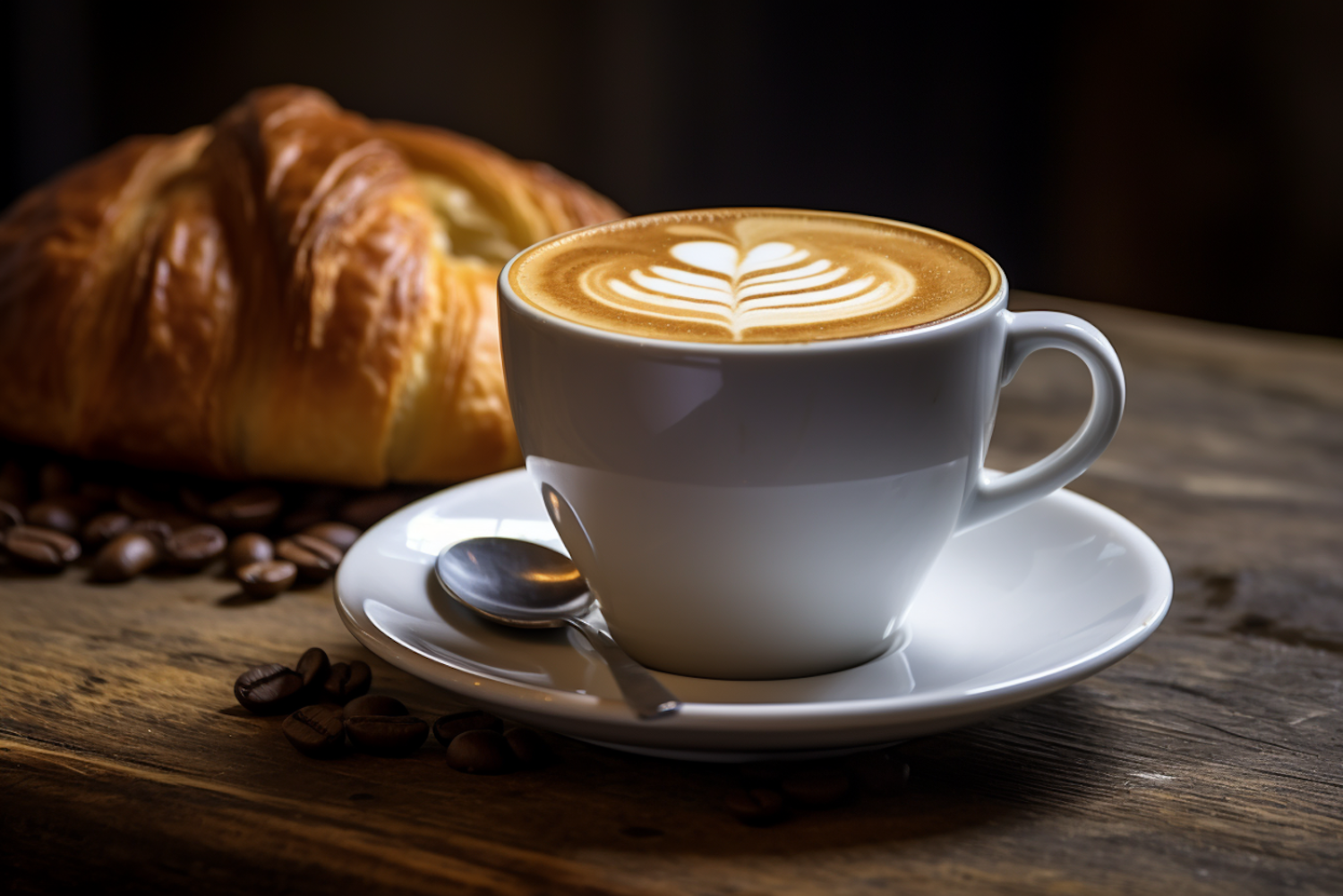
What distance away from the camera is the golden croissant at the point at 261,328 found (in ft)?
4.90

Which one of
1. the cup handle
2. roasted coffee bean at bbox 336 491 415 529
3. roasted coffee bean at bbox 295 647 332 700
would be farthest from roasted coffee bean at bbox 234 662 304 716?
the cup handle

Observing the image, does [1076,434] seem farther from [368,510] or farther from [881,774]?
[368,510]

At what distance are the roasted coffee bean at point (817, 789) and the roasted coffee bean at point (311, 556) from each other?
603mm

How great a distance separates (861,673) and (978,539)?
0.24 metres

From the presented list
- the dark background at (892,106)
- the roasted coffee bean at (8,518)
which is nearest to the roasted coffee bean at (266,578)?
the roasted coffee bean at (8,518)

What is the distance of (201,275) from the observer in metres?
1.55

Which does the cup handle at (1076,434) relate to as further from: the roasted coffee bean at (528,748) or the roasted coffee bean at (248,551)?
the roasted coffee bean at (248,551)

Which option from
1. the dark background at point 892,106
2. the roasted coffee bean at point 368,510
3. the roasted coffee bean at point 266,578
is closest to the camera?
the roasted coffee bean at point 266,578

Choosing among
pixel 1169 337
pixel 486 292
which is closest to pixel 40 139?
pixel 486 292

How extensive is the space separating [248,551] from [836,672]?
0.66 metres

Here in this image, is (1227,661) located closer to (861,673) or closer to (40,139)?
(861,673)

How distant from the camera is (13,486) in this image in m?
1.50

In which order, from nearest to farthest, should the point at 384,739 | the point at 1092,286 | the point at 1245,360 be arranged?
the point at 384,739, the point at 1245,360, the point at 1092,286

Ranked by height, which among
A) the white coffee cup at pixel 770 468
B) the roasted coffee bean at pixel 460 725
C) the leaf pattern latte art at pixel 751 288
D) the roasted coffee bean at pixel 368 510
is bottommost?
the roasted coffee bean at pixel 368 510
